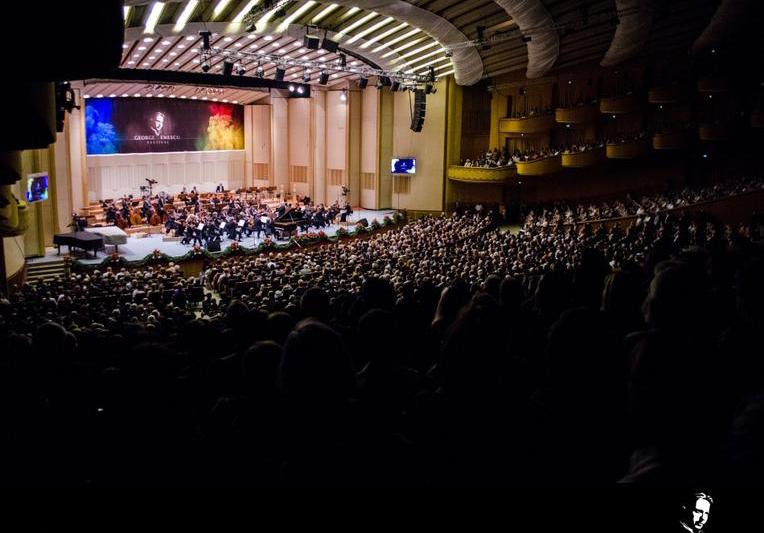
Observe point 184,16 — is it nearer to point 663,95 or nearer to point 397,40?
point 397,40

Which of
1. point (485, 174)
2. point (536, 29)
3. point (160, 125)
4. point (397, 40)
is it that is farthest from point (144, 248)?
point (536, 29)

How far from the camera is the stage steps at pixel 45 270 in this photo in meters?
20.2

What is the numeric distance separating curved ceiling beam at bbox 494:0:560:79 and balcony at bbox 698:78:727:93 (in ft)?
16.9

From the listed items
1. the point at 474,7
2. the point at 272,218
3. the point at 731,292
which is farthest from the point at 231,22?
the point at 731,292

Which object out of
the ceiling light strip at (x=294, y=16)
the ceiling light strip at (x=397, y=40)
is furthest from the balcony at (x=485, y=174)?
the ceiling light strip at (x=294, y=16)

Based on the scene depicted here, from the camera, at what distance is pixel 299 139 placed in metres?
A: 35.0

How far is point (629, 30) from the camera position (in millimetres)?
19969

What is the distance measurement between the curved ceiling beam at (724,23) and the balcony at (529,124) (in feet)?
19.3

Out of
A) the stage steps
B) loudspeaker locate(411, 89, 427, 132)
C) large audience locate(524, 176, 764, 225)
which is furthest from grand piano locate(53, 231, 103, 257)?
large audience locate(524, 176, 764, 225)

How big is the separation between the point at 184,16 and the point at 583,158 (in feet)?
51.0

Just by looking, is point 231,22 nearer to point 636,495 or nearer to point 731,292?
point 731,292

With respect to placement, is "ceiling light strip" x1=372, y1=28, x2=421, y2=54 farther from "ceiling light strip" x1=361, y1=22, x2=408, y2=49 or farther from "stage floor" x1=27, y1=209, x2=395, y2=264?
"stage floor" x1=27, y1=209, x2=395, y2=264

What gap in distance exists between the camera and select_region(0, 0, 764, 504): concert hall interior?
222 cm

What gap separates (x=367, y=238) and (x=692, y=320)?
2381cm
